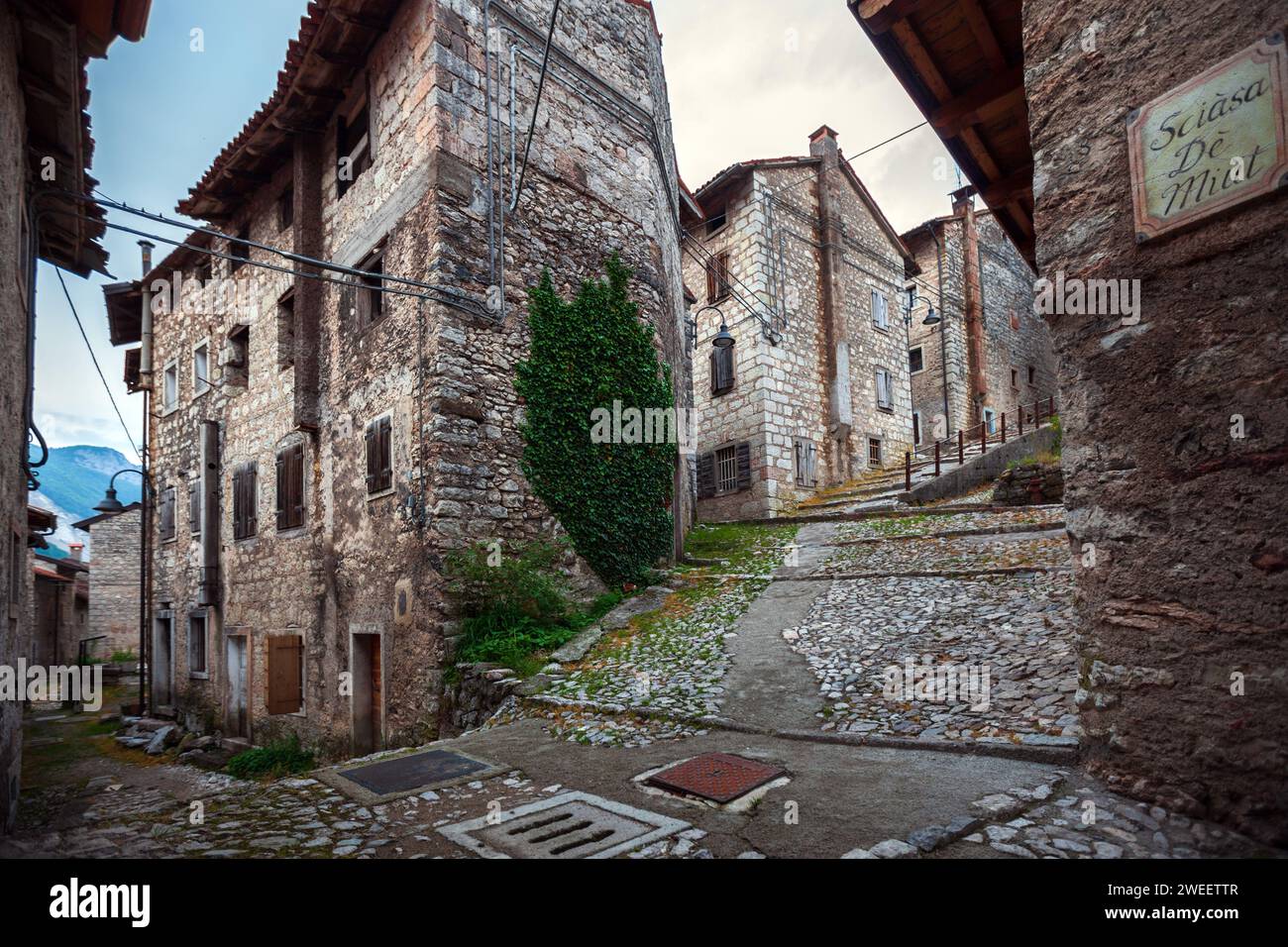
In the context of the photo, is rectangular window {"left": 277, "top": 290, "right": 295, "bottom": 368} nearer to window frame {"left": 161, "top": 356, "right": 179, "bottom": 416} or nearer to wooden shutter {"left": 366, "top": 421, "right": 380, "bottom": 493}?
wooden shutter {"left": 366, "top": 421, "right": 380, "bottom": 493}

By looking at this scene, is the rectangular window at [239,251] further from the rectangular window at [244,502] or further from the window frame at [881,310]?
the window frame at [881,310]

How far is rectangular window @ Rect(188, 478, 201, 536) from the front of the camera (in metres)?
13.3

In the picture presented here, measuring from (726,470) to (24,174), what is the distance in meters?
14.3

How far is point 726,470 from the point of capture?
17453mm

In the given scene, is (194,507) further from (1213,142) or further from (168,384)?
(1213,142)

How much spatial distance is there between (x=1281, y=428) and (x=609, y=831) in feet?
11.0

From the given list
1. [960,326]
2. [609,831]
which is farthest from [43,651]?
[960,326]

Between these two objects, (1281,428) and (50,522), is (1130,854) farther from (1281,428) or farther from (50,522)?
(50,522)

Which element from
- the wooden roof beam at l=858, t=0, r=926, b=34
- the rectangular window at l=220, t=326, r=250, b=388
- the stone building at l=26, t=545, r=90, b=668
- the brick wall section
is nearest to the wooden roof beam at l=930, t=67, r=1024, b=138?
the wooden roof beam at l=858, t=0, r=926, b=34

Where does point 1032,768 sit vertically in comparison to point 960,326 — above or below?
below

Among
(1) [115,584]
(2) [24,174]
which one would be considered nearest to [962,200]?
(2) [24,174]

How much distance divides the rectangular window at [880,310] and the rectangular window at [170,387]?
1857 centimetres

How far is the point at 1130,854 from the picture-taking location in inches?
97.3

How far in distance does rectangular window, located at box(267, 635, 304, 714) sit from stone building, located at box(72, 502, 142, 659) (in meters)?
20.1
